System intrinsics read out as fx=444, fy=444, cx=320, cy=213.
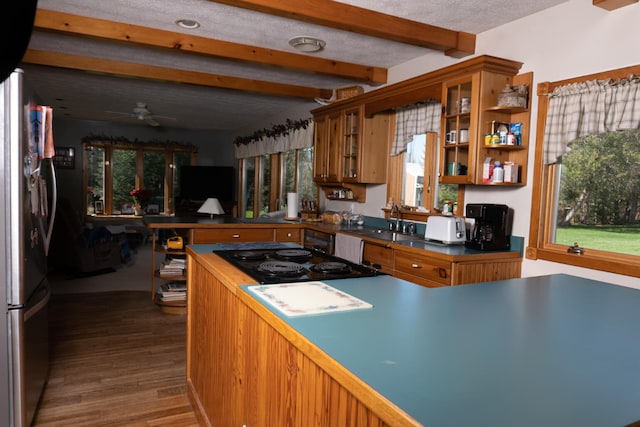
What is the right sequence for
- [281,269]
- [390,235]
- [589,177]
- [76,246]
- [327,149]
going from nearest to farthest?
[281,269]
[589,177]
[390,235]
[327,149]
[76,246]

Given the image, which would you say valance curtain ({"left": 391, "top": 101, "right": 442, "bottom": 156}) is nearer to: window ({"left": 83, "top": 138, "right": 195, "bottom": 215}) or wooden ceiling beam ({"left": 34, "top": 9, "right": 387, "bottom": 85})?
wooden ceiling beam ({"left": 34, "top": 9, "right": 387, "bottom": 85})

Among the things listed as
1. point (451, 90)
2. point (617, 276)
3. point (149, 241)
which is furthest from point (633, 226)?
point (149, 241)

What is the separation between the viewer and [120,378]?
2879 millimetres

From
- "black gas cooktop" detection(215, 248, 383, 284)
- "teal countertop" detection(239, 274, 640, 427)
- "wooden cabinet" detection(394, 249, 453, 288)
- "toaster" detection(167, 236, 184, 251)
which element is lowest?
"toaster" detection(167, 236, 184, 251)

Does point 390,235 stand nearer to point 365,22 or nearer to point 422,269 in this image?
point 422,269

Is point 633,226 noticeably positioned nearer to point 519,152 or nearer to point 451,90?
point 519,152

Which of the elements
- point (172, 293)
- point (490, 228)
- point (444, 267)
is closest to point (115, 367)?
point (172, 293)

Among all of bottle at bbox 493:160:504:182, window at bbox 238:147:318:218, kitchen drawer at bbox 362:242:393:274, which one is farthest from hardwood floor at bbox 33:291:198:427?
window at bbox 238:147:318:218

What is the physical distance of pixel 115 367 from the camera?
3043 millimetres

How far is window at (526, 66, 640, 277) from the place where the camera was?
241cm

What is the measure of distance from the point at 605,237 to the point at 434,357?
2100 mm

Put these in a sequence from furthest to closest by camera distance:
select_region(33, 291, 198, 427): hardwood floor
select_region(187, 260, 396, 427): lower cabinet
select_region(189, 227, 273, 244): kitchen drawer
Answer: select_region(189, 227, 273, 244): kitchen drawer < select_region(33, 291, 198, 427): hardwood floor < select_region(187, 260, 396, 427): lower cabinet

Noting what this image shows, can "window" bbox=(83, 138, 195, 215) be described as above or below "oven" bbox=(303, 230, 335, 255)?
above

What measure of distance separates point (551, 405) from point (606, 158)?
227 centimetres
